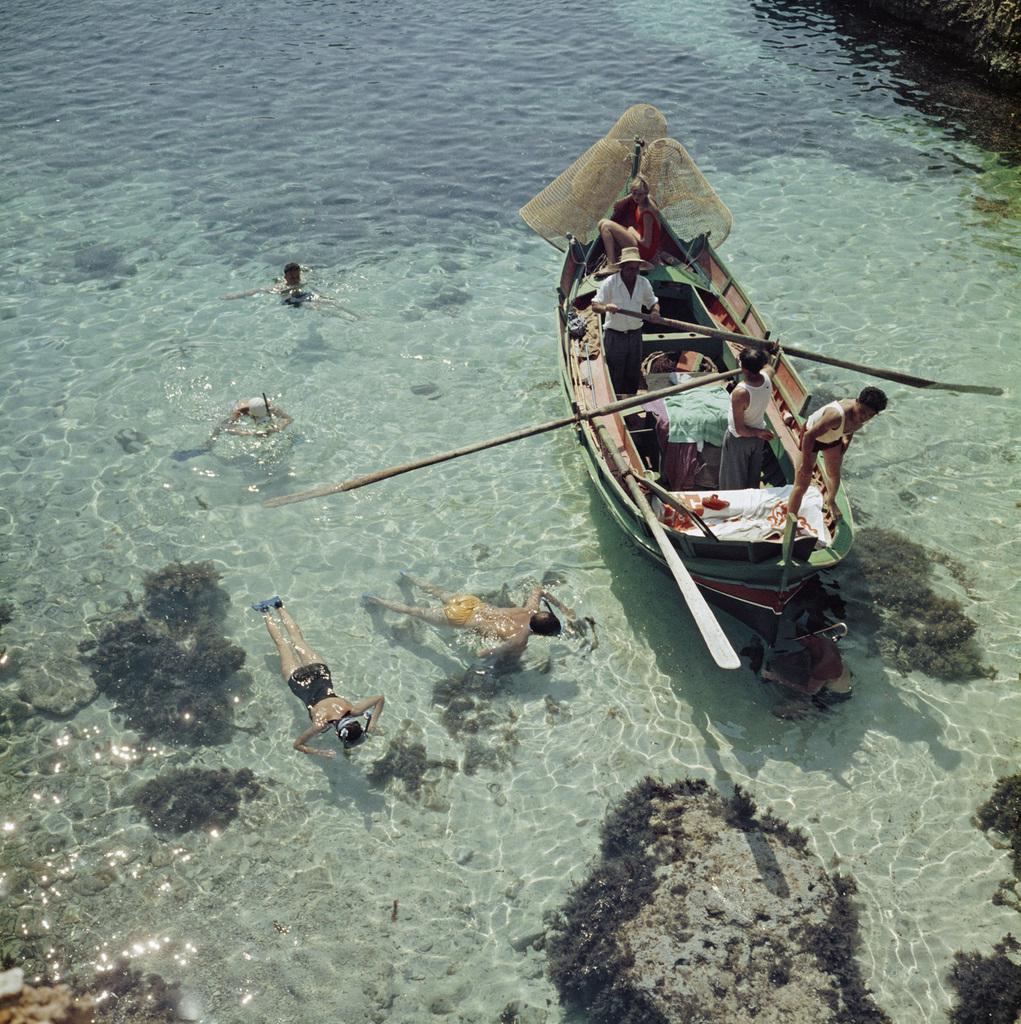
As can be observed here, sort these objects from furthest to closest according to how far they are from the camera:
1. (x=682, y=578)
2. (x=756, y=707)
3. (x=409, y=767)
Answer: (x=756, y=707) → (x=409, y=767) → (x=682, y=578)

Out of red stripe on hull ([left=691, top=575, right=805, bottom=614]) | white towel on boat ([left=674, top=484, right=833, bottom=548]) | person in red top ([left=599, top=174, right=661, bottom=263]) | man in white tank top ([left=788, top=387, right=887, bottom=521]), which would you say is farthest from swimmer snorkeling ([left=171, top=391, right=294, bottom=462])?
man in white tank top ([left=788, top=387, right=887, bottom=521])

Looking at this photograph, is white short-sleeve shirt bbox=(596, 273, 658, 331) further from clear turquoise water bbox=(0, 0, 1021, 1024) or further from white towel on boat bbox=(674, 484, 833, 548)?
white towel on boat bbox=(674, 484, 833, 548)

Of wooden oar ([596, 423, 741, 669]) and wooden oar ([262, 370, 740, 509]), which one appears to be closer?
wooden oar ([596, 423, 741, 669])

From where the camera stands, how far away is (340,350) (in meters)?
16.3

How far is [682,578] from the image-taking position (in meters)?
9.51

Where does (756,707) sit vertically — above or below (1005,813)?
below

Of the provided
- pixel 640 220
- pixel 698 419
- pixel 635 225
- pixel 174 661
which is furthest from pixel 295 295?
pixel 698 419

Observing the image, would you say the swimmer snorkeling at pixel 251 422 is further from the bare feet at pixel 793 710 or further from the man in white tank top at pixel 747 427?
the bare feet at pixel 793 710

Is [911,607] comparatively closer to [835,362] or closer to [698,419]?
[835,362]

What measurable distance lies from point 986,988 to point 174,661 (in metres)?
9.75

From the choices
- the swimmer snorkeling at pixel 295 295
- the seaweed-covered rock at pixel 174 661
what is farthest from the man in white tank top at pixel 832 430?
the swimmer snorkeling at pixel 295 295

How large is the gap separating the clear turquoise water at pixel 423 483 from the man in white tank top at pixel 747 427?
1.97m

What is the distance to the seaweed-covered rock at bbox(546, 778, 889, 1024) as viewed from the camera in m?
7.84

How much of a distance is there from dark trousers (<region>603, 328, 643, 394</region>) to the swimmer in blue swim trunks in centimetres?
615
